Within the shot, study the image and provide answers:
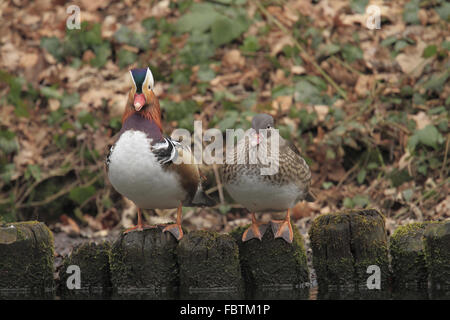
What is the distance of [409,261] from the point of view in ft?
14.2

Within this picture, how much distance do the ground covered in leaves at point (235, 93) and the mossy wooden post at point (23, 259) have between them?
2618 millimetres

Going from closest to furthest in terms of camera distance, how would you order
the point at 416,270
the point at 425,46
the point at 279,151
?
Result: the point at 416,270 < the point at 279,151 < the point at 425,46

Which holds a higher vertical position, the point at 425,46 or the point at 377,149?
the point at 425,46

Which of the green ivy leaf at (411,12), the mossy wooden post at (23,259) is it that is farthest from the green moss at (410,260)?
the green ivy leaf at (411,12)

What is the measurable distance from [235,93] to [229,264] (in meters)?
3.99

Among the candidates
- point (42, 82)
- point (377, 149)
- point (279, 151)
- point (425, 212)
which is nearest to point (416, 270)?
point (279, 151)

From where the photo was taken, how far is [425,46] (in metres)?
7.86

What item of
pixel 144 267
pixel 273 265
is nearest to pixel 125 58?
pixel 144 267

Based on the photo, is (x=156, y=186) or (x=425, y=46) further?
(x=425, y=46)

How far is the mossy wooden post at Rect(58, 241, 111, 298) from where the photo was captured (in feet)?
14.8

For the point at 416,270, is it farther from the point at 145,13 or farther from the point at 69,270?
the point at 145,13

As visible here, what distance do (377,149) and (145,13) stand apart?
3506 mm

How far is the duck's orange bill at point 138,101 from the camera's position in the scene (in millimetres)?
4496

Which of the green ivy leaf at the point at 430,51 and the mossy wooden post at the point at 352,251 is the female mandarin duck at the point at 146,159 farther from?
the green ivy leaf at the point at 430,51
